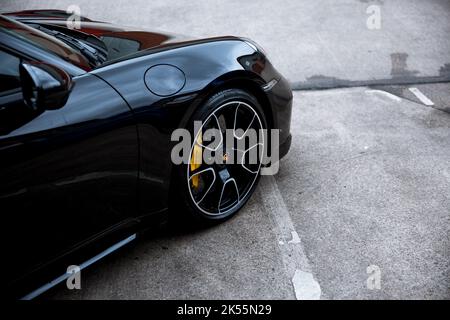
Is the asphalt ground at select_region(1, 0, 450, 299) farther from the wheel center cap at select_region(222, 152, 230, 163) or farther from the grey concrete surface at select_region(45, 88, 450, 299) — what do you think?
the wheel center cap at select_region(222, 152, 230, 163)

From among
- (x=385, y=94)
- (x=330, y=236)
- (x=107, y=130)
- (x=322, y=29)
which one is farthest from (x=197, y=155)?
(x=322, y=29)

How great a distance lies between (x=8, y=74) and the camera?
191 centimetres

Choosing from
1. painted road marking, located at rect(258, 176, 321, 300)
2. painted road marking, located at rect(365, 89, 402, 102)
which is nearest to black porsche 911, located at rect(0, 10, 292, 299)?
painted road marking, located at rect(258, 176, 321, 300)

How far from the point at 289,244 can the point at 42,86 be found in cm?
159

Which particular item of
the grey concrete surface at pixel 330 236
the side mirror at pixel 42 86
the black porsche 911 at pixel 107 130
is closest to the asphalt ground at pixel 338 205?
the grey concrete surface at pixel 330 236

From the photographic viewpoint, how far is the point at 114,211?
2254mm

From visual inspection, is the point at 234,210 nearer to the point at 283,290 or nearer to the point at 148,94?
the point at 283,290

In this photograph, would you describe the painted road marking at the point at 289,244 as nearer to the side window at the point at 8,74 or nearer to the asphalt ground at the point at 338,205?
the asphalt ground at the point at 338,205

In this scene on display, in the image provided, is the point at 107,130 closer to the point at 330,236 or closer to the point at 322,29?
the point at 330,236

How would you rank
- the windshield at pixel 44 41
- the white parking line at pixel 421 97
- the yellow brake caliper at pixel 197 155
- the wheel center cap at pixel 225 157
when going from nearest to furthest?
1. the windshield at pixel 44 41
2. the yellow brake caliper at pixel 197 155
3. the wheel center cap at pixel 225 157
4. the white parking line at pixel 421 97

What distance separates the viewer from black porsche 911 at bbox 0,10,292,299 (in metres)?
1.87

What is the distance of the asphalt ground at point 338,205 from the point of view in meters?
2.47

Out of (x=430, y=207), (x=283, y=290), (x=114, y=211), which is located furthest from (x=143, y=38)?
(x=430, y=207)

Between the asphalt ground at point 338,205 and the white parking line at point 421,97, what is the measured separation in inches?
0.7
